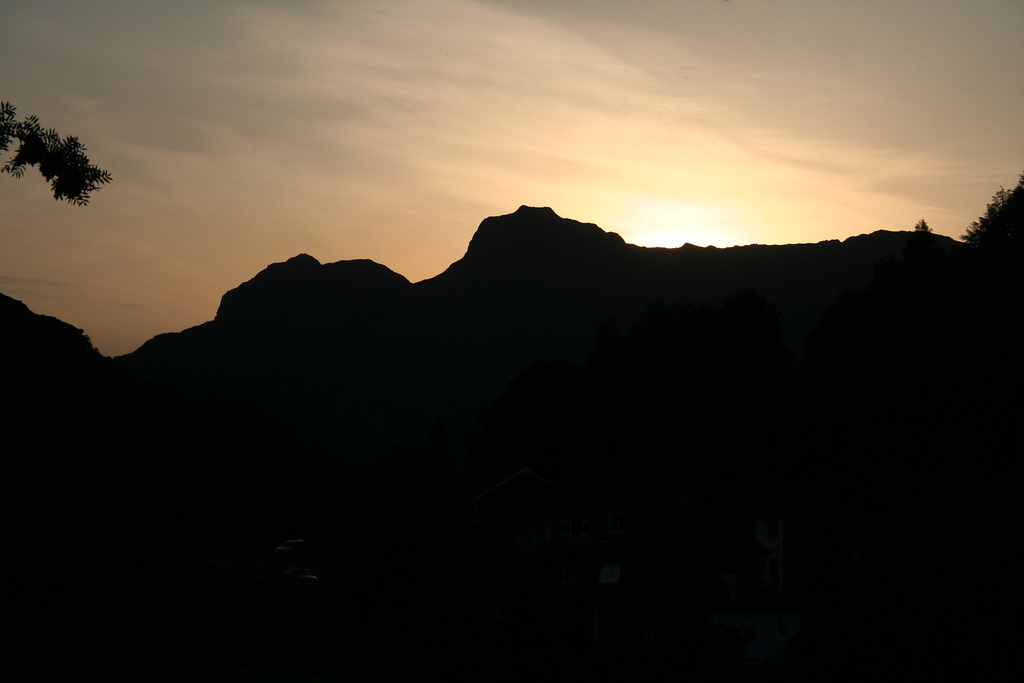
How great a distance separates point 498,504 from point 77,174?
63.8 m

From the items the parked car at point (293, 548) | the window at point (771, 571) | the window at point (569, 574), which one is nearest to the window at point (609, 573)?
the window at point (569, 574)

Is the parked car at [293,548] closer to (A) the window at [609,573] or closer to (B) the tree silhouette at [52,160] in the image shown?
(A) the window at [609,573]

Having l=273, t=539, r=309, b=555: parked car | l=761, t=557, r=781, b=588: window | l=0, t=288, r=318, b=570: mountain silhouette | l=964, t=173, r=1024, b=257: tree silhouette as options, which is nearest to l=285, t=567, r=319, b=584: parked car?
l=273, t=539, r=309, b=555: parked car

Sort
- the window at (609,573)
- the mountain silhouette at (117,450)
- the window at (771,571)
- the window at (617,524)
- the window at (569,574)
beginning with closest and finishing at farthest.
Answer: the window at (609,573)
the window at (569,574)
the window at (617,524)
the window at (771,571)
the mountain silhouette at (117,450)

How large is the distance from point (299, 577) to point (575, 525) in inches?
846

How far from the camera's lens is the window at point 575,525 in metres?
56.8

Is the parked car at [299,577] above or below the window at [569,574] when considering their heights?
below

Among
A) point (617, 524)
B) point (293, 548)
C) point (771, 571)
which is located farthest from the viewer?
point (293, 548)

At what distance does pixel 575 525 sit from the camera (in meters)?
57.6

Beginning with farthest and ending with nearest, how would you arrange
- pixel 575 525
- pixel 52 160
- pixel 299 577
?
pixel 299 577 → pixel 575 525 → pixel 52 160

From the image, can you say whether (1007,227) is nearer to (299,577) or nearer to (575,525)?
(575,525)

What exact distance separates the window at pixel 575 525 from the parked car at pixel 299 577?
775 inches

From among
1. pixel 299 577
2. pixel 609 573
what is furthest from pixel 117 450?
pixel 609 573

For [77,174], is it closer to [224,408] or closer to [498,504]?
[498,504]
